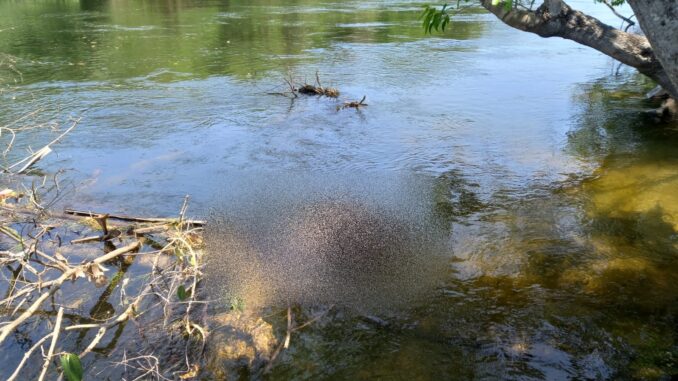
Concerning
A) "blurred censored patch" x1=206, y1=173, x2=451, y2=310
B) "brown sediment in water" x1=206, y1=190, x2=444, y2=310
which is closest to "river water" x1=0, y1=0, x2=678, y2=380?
"blurred censored patch" x1=206, y1=173, x2=451, y2=310

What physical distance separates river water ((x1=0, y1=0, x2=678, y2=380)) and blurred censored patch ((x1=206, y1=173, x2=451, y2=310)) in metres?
0.17

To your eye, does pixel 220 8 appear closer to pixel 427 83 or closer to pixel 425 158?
pixel 427 83

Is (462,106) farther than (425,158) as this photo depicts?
Yes

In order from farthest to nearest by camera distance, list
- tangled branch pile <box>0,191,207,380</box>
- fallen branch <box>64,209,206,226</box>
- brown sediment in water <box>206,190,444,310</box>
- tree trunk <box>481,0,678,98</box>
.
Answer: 1. fallen branch <box>64,209,206,226</box>
2. tree trunk <box>481,0,678,98</box>
3. brown sediment in water <box>206,190,444,310</box>
4. tangled branch pile <box>0,191,207,380</box>

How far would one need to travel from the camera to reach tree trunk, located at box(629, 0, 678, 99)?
8.10 ft

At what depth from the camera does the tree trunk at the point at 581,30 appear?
17.6ft

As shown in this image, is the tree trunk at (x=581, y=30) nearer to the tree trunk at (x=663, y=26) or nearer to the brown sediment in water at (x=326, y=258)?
the brown sediment in water at (x=326, y=258)

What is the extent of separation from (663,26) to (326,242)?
4.00 m

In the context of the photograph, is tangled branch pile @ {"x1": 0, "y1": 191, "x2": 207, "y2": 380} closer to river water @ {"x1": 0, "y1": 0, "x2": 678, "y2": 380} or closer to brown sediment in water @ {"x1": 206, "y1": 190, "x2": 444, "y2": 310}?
brown sediment in water @ {"x1": 206, "y1": 190, "x2": 444, "y2": 310}

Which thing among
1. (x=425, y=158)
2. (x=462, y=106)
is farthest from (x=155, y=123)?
(x=462, y=106)

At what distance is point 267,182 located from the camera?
7.49 meters

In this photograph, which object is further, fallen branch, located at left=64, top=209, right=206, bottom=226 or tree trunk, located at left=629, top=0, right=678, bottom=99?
fallen branch, located at left=64, top=209, right=206, bottom=226

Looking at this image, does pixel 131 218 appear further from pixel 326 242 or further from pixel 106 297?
pixel 326 242

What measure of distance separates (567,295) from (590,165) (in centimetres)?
363
